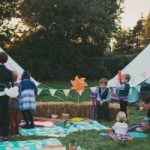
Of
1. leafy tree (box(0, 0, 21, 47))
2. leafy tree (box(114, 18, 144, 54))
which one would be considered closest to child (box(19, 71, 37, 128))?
leafy tree (box(0, 0, 21, 47))

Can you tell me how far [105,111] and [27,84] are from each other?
224 cm

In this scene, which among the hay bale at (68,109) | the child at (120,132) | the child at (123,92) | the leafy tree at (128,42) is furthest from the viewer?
the leafy tree at (128,42)

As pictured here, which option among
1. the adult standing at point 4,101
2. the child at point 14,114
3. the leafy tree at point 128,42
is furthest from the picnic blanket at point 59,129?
the leafy tree at point 128,42

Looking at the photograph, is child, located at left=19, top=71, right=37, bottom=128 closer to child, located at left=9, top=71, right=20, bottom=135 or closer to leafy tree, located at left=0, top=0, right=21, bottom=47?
child, located at left=9, top=71, right=20, bottom=135

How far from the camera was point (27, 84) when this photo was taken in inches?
404

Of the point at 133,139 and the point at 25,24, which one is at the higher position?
the point at 25,24

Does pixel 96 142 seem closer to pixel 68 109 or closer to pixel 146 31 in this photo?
pixel 68 109

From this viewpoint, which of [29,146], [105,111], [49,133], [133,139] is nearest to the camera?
[29,146]

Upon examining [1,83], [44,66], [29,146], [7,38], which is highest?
[7,38]

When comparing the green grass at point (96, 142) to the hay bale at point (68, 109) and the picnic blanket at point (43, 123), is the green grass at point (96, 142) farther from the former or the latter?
the hay bale at point (68, 109)

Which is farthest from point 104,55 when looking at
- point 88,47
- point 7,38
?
point 7,38

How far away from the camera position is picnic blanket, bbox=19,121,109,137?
9414 millimetres

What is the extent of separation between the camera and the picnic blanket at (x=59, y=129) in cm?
941

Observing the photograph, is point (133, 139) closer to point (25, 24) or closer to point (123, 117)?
point (123, 117)
